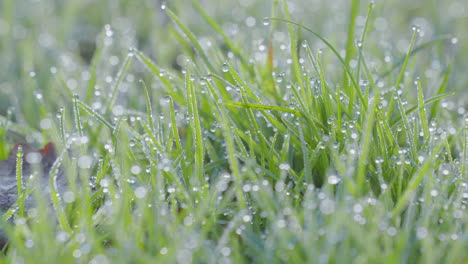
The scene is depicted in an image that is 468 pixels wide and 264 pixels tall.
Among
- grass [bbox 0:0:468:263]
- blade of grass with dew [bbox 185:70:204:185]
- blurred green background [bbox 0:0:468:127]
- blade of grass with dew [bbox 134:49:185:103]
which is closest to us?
grass [bbox 0:0:468:263]

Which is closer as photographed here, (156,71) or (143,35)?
(156,71)

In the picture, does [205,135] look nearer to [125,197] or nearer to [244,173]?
[244,173]

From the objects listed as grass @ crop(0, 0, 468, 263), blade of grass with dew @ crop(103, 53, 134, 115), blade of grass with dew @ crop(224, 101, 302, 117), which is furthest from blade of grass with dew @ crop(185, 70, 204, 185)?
blade of grass with dew @ crop(103, 53, 134, 115)

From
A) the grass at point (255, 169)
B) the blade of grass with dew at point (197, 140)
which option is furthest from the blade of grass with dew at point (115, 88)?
the blade of grass with dew at point (197, 140)

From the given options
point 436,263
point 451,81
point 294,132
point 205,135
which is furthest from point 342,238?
point 451,81

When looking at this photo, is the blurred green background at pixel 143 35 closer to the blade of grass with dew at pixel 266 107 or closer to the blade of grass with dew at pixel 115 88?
the blade of grass with dew at pixel 115 88

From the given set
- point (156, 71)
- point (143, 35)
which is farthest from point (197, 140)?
point (143, 35)

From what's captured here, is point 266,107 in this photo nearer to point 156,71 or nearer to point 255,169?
point 255,169

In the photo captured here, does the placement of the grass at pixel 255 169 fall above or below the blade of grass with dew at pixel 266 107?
below

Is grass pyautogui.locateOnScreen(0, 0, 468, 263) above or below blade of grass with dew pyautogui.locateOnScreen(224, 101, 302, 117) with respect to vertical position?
below

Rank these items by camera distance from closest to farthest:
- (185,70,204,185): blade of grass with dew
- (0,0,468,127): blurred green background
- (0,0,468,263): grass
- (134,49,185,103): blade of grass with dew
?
(0,0,468,263): grass
(185,70,204,185): blade of grass with dew
(134,49,185,103): blade of grass with dew
(0,0,468,127): blurred green background

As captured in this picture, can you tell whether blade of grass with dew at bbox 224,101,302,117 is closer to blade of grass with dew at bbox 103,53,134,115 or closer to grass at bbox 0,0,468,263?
grass at bbox 0,0,468,263
